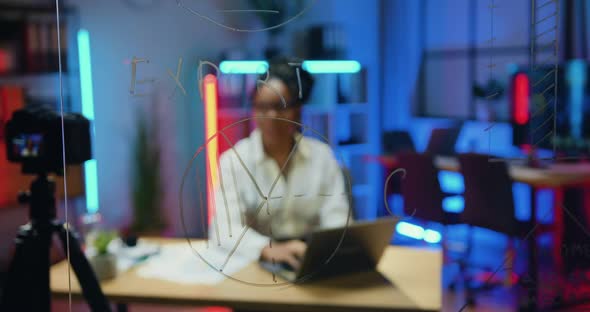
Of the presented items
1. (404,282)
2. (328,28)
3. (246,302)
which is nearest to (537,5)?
(328,28)

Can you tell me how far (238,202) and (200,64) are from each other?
0.19 m

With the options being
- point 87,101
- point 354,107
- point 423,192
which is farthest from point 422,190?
point 87,101

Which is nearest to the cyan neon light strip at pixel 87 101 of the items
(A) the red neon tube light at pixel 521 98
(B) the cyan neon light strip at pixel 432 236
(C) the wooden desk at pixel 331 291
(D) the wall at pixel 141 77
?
(D) the wall at pixel 141 77

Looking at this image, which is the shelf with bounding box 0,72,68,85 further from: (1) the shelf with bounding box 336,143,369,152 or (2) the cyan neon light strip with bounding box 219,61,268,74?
(1) the shelf with bounding box 336,143,369,152

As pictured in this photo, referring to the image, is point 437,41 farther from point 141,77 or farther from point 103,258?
point 103,258

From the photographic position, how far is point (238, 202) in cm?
68

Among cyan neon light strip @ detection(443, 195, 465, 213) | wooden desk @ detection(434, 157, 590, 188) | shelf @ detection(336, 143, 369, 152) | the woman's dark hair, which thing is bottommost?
cyan neon light strip @ detection(443, 195, 465, 213)

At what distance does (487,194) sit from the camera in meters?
0.61

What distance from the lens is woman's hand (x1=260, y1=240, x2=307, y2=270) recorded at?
26.1 inches

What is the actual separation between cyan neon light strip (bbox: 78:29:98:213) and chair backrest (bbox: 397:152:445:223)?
420 mm

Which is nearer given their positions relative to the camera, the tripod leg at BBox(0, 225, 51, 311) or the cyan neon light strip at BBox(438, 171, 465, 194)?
the cyan neon light strip at BBox(438, 171, 465, 194)

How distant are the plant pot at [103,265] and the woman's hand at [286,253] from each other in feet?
0.72

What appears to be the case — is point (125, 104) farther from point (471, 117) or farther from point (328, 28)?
point (471, 117)

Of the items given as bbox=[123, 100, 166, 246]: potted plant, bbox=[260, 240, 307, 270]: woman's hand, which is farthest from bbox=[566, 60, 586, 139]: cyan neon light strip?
bbox=[123, 100, 166, 246]: potted plant
